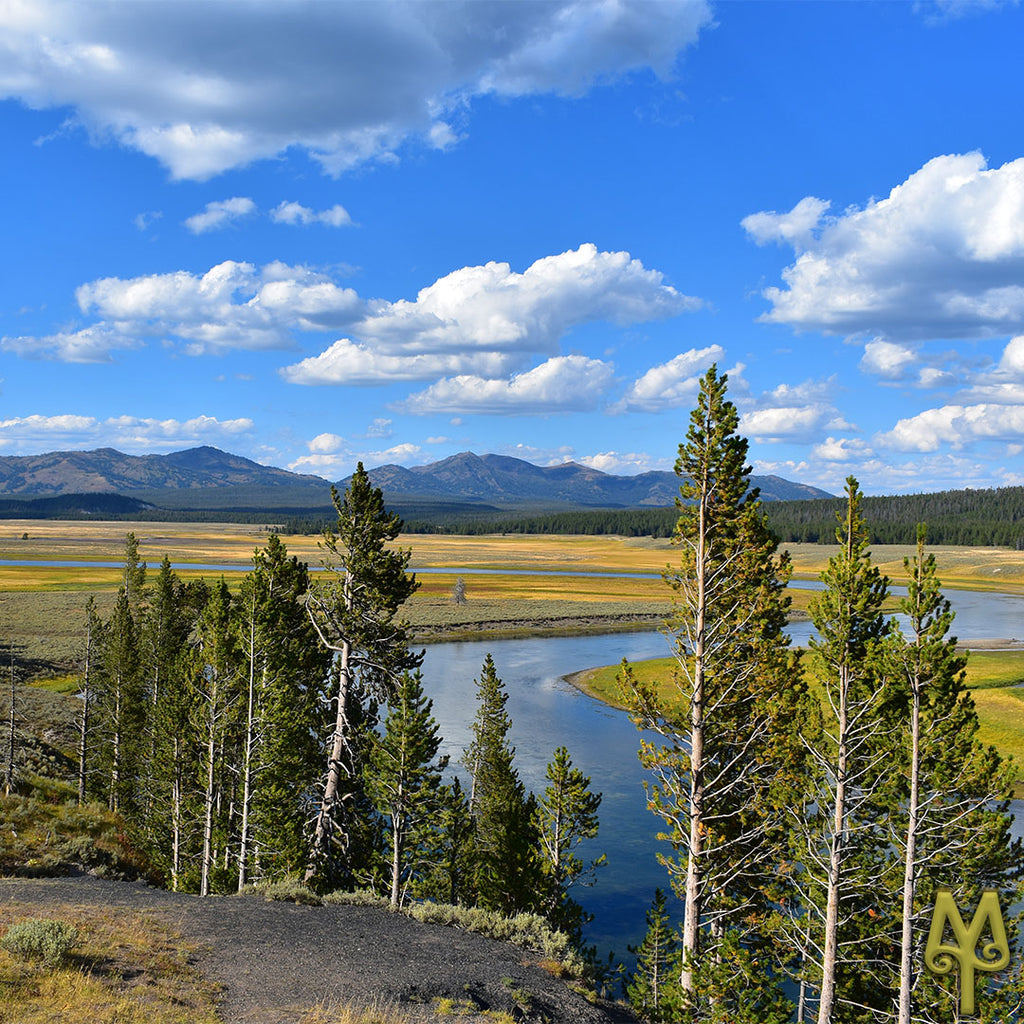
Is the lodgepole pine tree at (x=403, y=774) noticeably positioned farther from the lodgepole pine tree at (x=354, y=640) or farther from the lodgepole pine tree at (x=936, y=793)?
the lodgepole pine tree at (x=936, y=793)

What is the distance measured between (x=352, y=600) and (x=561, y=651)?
197 ft

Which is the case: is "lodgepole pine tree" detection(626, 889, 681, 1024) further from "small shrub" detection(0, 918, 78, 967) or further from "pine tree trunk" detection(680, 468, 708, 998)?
"small shrub" detection(0, 918, 78, 967)

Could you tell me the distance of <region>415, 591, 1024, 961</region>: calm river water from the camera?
1259 inches

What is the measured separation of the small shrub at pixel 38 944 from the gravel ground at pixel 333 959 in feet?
9.67

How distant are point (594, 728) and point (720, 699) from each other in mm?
38649

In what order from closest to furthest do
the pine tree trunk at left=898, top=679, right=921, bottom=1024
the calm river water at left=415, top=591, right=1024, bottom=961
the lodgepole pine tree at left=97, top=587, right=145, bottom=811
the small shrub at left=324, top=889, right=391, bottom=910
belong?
the pine tree trunk at left=898, top=679, right=921, bottom=1024
the small shrub at left=324, top=889, right=391, bottom=910
the calm river water at left=415, top=591, right=1024, bottom=961
the lodgepole pine tree at left=97, top=587, right=145, bottom=811

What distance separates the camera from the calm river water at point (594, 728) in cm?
3197

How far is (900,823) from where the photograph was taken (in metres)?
18.0

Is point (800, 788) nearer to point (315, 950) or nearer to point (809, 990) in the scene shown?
point (809, 990)

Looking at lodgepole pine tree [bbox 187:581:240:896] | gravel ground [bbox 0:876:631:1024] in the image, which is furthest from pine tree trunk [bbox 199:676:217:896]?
gravel ground [bbox 0:876:631:1024]

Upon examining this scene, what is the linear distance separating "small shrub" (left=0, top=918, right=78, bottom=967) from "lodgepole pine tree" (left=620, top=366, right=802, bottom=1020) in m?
12.2

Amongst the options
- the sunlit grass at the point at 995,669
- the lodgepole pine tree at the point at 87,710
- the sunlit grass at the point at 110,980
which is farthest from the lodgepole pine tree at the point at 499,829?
the sunlit grass at the point at 995,669

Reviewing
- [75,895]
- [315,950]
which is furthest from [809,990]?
[75,895]

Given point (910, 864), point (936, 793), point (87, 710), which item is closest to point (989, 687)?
point (910, 864)
